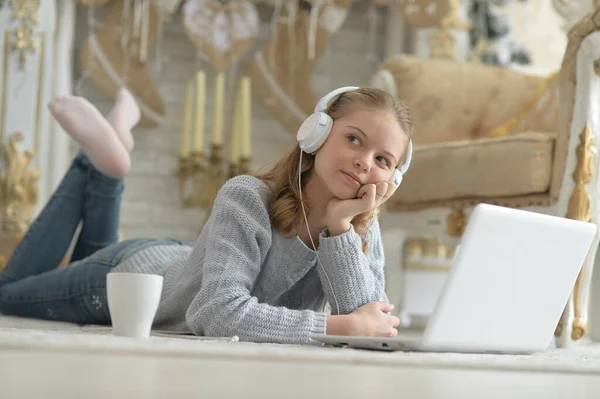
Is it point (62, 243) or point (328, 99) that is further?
point (62, 243)

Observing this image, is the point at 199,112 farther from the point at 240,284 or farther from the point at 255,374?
the point at 255,374

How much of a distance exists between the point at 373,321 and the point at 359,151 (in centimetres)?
25

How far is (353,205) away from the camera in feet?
4.17

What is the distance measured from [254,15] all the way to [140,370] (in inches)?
104

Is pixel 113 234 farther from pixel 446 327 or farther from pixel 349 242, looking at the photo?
pixel 446 327

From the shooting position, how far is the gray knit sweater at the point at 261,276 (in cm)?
123

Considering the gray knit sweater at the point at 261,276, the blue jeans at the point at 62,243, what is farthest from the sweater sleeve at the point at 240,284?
the blue jeans at the point at 62,243

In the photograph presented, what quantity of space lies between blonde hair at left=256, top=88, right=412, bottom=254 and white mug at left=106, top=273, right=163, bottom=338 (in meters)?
0.24

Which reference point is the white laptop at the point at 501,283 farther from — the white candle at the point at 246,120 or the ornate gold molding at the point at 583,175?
the white candle at the point at 246,120

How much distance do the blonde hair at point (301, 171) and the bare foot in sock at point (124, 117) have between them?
70cm

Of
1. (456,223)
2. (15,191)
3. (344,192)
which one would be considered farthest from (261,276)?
(15,191)

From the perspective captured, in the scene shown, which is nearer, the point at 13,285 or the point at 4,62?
the point at 13,285

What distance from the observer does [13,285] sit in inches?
75.9

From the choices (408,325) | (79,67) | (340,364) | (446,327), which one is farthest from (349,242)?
(79,67)
